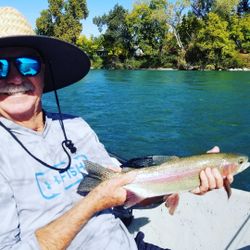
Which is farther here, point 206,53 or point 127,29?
point 127,29

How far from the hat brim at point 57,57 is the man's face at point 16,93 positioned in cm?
6

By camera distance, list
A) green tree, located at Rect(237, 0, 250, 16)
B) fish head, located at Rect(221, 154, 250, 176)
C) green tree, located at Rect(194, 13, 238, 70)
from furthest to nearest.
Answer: green tree, located at Rect(237, 0, 250, 16), green tree, located at Rect(194, 13, 238, 70), fish head, located at Rect(221, 154, 250, 176)

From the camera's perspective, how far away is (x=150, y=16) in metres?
52.7

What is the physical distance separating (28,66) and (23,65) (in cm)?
3

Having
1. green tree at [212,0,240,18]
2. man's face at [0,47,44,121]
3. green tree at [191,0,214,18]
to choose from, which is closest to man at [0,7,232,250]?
man's face at [0,47,44,121]

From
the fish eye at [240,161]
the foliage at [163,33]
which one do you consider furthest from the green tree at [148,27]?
the fish eye at [240,161]

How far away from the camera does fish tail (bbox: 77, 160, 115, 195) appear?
216 cm

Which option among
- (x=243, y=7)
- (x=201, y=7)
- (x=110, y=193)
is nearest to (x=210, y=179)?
(x=110, y=193)

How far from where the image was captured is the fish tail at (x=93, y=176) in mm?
2160

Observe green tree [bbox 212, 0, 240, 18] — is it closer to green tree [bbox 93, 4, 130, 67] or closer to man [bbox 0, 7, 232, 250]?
green tree [bbox 93, 4, 130, 67]

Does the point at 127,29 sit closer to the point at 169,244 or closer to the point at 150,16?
the point at 150,16

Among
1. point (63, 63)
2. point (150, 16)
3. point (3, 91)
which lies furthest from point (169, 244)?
point (150, 16)

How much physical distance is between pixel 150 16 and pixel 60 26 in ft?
43.5

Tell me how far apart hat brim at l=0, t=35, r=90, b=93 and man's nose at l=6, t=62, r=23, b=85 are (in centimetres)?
13
